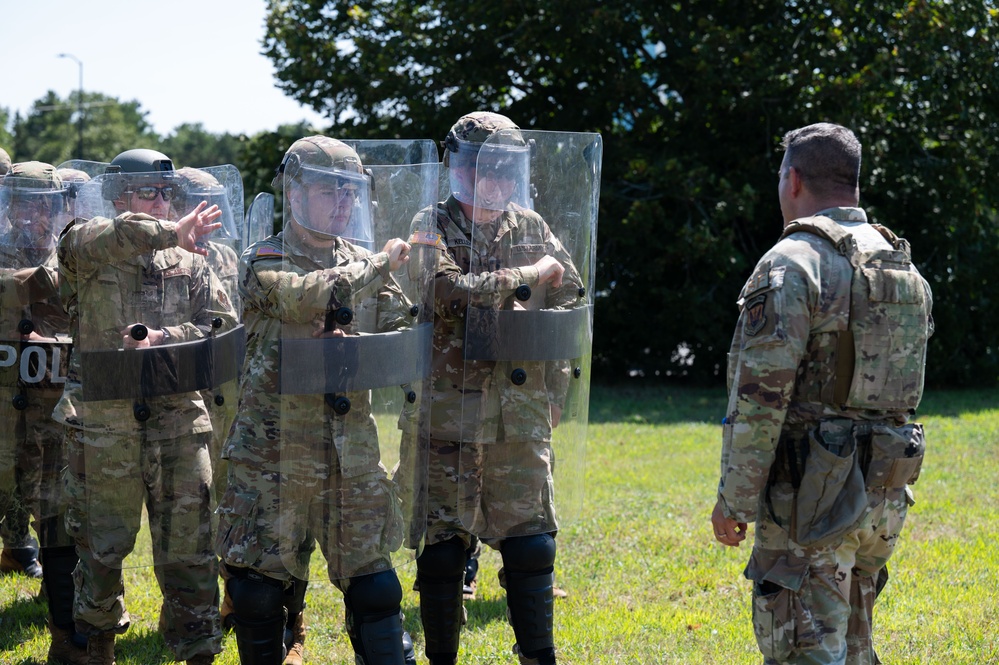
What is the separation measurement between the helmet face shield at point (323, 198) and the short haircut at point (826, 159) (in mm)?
1477

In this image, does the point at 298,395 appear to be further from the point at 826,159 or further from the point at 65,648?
the point at 65,648

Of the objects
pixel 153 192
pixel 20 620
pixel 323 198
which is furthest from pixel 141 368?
pixel 20 620

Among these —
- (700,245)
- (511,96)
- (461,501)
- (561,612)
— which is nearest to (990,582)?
(561,612)

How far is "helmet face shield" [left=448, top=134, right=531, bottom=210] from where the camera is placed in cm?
388

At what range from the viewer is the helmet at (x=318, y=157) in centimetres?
322

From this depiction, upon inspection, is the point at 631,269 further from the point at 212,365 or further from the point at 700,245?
the point at 212,365

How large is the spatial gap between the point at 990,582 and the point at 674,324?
975 centimetres

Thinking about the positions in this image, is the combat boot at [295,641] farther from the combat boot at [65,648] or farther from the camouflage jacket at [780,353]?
the camouflage jacket at [780,353]

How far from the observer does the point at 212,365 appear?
3908mm

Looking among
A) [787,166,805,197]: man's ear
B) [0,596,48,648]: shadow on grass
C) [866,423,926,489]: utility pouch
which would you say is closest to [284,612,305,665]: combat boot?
[0,596,48,648]: shadow on grass

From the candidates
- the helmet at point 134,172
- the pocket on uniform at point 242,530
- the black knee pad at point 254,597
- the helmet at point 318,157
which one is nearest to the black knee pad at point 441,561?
the black knee pad at point 254,597

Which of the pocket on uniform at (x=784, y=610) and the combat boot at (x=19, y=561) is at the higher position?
the pocket on uniform at (x=784, y=610)

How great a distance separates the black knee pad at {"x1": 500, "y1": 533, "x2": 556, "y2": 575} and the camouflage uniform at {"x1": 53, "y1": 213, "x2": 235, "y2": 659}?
3.97 feet

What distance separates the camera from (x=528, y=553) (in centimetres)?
379
